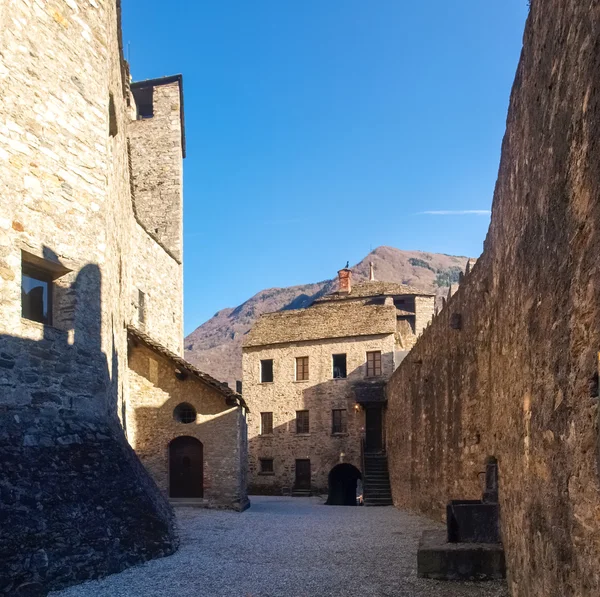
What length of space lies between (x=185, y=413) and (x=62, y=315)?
26.3 feet

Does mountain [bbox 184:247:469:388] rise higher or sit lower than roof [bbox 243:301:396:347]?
higher

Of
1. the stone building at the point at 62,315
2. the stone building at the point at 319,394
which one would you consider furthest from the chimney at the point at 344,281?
the stone building at the point at 62,315

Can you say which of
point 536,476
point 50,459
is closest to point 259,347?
point 50,459

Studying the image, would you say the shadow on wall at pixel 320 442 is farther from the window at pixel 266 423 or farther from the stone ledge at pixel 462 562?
the stone ledge at pixel 462 562

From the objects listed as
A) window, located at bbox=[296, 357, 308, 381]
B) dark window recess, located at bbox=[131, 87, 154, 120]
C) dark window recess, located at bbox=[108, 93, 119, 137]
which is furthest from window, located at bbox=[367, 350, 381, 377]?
dark window recess, located at bbox=[108, 93, 119, 137]

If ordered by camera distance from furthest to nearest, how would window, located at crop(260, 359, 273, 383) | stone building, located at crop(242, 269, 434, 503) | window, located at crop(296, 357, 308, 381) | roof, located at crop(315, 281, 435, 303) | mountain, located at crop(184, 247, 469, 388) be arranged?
mountain, located at crop(184, 247, 469, 388)
roof, located at crop(315, 281, 435, 303)
window, located at crop(260, 359, 273, 383)
window, located at crop(296, 357, 308, 381)
stone building, located at crop(242, 269, 434, 503)

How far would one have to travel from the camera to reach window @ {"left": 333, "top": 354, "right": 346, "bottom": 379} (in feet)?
92.4

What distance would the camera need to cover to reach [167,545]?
860 cm

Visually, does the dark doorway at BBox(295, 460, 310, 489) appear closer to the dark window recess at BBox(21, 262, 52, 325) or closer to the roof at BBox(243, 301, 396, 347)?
the roof at BBox(243, 301, 396, 347)

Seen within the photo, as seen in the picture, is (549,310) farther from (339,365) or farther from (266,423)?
(266,423)

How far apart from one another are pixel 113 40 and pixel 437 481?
34.1ft

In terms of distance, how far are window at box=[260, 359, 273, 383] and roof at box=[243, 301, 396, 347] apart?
90 cm

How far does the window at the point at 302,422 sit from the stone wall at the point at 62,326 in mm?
18528

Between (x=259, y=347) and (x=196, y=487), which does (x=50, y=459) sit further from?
(x=259, y=347)
